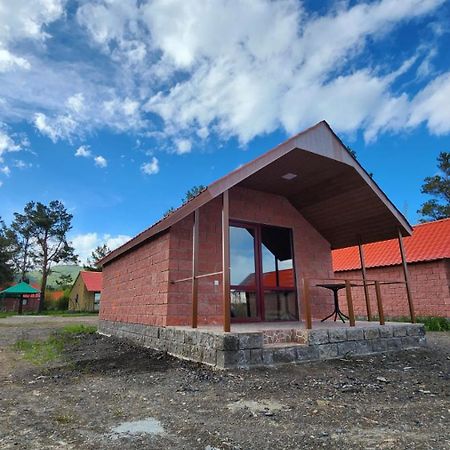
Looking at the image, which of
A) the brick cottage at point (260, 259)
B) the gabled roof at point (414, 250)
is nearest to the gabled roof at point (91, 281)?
the gabled roof at point (414, 250)

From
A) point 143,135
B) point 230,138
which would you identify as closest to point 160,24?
point 143,135

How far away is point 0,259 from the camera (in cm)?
3588

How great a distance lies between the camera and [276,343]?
559cm

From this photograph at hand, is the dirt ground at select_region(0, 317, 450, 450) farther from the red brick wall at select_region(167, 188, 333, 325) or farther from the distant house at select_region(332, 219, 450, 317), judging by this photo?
the distant house at select_region(332, 219, 450, 317)

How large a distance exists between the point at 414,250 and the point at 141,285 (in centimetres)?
1174

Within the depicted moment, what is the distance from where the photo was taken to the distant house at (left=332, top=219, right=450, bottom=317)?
42.5 ft

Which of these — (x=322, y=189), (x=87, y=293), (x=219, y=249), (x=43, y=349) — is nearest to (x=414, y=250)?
(x=322, y=189)

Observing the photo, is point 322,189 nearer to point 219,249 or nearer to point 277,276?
point 277,276

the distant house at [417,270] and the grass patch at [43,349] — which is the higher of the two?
the distant house at [417,270]

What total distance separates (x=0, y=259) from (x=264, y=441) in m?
40.6

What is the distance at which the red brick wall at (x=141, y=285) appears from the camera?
7.11m

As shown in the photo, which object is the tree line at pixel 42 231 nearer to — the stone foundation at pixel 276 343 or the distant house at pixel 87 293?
the distant house at pixel 87 293

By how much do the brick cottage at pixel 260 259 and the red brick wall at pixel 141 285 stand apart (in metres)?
0.03

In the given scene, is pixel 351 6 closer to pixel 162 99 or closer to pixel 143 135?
pixel 162 99
